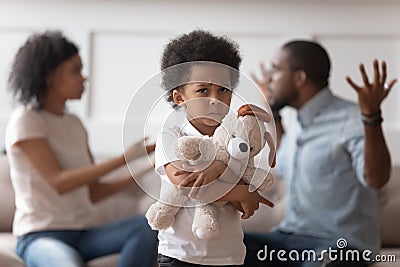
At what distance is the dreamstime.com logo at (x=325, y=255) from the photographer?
863mm

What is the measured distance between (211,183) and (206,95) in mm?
63

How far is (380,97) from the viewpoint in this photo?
2.86ft

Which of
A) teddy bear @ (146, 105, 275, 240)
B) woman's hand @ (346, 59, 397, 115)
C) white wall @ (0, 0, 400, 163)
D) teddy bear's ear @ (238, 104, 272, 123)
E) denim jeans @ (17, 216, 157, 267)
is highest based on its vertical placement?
white wall @ (0, 0, 400, 163)

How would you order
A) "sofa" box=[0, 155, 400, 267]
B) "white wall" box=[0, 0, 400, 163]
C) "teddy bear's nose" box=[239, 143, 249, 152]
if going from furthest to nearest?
"white wall" box=[0, 0, 400, 163], "sofa" box=[0, 155, 400, 267], "teddy bear's nose" box=[239, 143, 249, 152]

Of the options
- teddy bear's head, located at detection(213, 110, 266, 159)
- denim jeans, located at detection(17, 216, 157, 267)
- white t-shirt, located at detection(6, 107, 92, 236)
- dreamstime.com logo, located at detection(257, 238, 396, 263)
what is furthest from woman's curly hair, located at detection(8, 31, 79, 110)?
teddy bear's head, located at detection(213, 110, 266, 159)

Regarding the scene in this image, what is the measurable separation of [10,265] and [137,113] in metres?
0.79

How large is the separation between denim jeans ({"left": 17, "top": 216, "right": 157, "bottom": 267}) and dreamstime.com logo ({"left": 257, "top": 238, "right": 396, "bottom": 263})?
232mm

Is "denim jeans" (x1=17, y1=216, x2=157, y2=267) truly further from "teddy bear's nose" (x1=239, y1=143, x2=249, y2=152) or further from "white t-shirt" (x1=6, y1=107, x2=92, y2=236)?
"teddy bear's nose" (x1=239, y1=143, x2=249, y2=152)

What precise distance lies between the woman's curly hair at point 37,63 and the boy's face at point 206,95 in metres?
0.81

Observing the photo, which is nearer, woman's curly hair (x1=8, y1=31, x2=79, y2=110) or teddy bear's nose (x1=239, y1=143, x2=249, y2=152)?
teddy bear's nose (x1=239, y1=143, x2=249, y2=152)

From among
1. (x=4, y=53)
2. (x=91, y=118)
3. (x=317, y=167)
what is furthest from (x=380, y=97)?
(x=4, y=53)

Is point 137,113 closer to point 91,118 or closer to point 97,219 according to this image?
point 97,219

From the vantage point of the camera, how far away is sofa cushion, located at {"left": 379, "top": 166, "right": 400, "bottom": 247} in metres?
1.39

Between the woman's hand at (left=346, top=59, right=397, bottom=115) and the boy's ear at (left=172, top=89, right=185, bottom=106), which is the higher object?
the woman's hand at (left=346, top=59, right=397, bottom=115)
